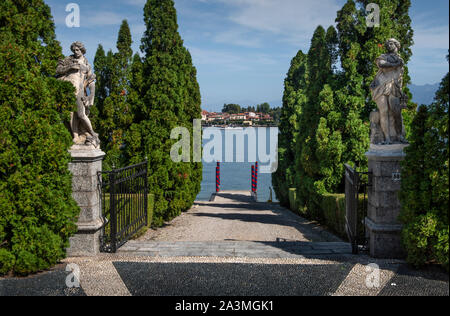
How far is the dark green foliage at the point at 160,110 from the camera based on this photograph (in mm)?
12062

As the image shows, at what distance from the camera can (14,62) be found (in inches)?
214

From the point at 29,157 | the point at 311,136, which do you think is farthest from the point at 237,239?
the point at 29,157

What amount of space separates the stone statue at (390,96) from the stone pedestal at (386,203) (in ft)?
0.79

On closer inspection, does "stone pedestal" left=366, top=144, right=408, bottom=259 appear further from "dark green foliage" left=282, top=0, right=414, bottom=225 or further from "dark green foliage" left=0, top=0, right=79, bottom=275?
"dark green foliage" left=0, top=0, right=79, bottom=275

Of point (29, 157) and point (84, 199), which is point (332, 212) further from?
point (29, 157)

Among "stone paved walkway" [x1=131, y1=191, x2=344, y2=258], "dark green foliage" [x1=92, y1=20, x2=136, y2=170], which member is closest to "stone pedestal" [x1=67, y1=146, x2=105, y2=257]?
"stone paved walkway" [x1=131, y1=191, x2=344, y2=258]

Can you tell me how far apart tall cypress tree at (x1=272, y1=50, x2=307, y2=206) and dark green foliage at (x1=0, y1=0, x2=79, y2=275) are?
557 inches

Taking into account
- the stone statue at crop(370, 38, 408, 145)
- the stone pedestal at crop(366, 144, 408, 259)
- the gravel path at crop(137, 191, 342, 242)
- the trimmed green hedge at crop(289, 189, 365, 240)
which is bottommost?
→ the gravel path at crop(137, 191, 342, 242)

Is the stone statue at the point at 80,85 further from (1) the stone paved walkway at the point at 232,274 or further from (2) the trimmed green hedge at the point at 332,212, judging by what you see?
(2) the trimmed green hedge at the point at 332,212

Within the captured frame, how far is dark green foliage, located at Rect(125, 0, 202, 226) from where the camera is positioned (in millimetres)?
12062

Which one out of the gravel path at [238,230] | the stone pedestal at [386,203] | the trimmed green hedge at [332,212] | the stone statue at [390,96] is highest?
the stone statue at [390,96]

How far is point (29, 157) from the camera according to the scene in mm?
5516

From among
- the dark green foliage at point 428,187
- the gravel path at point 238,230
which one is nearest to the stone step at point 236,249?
the dark green foliage at point 428,187

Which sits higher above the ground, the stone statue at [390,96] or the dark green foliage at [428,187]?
the stone statue at [390,96]
